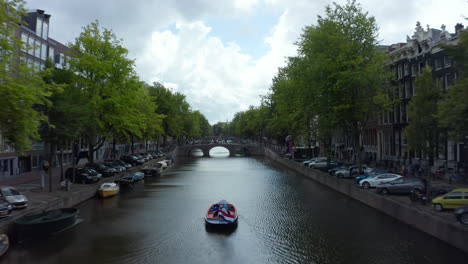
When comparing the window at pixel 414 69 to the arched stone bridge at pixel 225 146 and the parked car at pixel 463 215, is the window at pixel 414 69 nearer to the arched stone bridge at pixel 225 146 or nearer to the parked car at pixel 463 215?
the parked car at pixel 463 215

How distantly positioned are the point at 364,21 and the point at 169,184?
31.2 metres

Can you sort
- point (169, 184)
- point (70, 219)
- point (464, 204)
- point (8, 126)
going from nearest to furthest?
point (8, 126) → point (464, 204) → point (70, 219) → point (169, 184)

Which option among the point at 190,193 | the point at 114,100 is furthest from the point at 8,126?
the point at 190,193

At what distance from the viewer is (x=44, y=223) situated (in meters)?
Result: 21.9

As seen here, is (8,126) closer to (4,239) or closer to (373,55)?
(4,239)

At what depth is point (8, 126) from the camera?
1784cm

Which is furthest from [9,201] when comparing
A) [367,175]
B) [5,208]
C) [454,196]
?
[367,175]

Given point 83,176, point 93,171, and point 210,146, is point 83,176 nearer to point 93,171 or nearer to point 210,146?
point 93,171

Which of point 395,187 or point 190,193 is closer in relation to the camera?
point 395,187

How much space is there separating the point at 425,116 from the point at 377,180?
8021 mm

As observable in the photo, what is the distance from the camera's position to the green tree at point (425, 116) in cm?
2669

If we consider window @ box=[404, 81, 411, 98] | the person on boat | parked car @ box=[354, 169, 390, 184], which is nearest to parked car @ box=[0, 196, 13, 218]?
the person on boat

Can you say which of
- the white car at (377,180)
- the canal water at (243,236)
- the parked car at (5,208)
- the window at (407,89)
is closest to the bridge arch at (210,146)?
the window at (407,89)

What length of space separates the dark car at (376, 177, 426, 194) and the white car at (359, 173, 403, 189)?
1.34 metres
